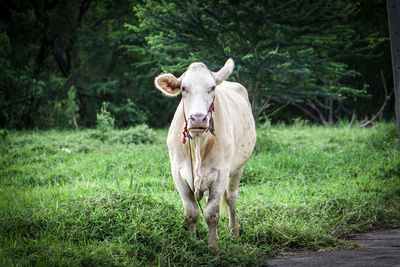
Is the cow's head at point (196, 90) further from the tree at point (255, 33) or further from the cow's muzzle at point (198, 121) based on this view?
the tree at point (255, 33)

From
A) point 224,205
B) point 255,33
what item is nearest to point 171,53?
point 255,33

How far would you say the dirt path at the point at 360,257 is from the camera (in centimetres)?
392

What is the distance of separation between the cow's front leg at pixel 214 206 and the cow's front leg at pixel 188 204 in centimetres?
14

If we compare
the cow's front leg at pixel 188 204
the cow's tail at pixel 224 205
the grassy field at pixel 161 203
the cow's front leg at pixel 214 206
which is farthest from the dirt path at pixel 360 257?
the cow's tail at pixel 224 205

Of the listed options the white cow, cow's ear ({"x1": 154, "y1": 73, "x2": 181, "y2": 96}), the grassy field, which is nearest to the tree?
the grassy field

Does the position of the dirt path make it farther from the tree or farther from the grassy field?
the tree

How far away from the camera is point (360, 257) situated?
4086 mm

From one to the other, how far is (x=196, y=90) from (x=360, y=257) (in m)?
2.34

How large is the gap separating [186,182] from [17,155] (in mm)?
5660

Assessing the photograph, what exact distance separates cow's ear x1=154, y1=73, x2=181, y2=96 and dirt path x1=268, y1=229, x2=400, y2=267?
6.50 ft

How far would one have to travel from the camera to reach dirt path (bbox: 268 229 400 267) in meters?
3.92

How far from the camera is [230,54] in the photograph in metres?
8.76

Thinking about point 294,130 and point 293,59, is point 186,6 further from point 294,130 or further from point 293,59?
point 294,130

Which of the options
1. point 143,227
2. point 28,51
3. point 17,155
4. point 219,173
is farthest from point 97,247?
point 28,51
